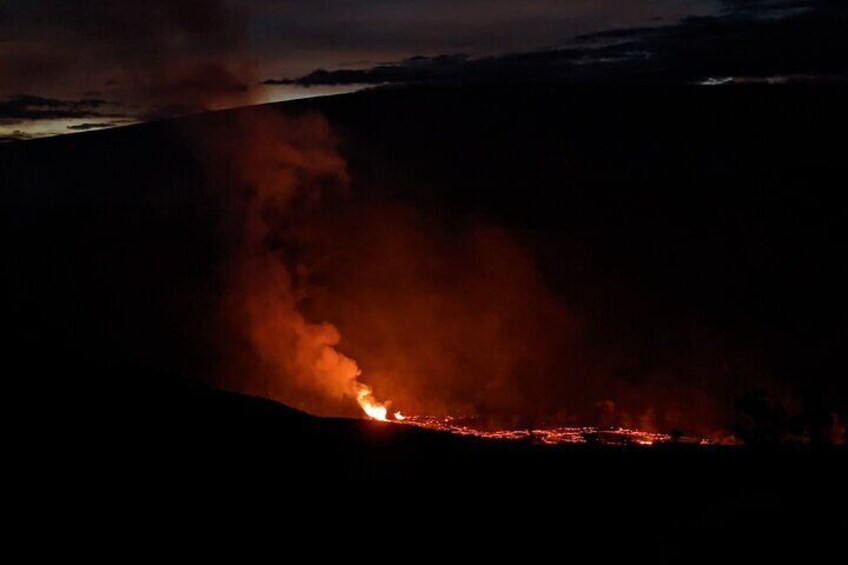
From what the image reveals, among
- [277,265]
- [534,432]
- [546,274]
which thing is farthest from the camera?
[277,265]

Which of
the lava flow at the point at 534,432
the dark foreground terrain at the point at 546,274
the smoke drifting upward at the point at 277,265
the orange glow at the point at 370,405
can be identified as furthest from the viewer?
the smoke drifting upward at the point at 277,265

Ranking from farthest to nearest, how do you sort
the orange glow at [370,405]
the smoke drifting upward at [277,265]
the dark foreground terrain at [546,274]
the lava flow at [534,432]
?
the smoke drifting upward at [277,265] < the orange glow at [370,405] < the lava flow at [534,432] < the dark foreground terrain at [546,274]

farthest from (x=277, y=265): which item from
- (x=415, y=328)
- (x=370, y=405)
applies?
(x=370, y=405)

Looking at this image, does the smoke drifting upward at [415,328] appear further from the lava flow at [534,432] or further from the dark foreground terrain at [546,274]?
the dark foreground terrain at [546,274]

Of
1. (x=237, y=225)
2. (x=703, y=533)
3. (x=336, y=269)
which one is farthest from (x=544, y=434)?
(x=237, y=225)

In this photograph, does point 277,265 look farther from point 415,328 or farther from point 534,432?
point 534,432

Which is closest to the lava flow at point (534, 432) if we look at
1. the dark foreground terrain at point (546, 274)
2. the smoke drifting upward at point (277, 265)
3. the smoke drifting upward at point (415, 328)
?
the smoke drifting upward at point (415, 328)

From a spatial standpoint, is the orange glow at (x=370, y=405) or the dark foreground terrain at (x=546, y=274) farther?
the orange glow at (x=370, y=405)
